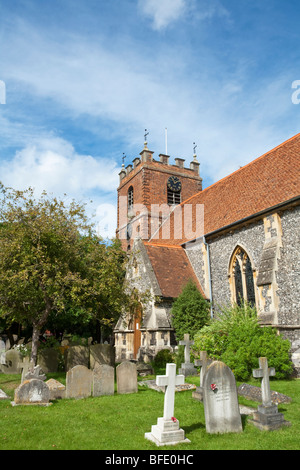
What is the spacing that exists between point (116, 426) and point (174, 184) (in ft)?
81.1

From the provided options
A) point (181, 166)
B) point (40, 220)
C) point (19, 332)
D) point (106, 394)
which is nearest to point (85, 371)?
point (106, 394)

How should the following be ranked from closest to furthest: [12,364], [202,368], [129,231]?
[202,368], [12,364], [129,231]

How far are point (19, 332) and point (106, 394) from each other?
14.4 meters

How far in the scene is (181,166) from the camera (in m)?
30.7

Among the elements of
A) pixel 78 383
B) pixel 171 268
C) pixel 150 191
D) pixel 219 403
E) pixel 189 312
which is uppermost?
pixel 150 191

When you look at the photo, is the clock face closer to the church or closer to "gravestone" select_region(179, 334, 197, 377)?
the church

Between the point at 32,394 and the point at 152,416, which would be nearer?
the point at 152,416

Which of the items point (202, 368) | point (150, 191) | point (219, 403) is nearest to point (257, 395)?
point (202, 368)

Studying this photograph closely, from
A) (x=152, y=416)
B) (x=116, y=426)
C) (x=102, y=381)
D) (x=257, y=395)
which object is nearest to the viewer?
(x=116, y=426)

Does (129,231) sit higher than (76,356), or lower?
higher

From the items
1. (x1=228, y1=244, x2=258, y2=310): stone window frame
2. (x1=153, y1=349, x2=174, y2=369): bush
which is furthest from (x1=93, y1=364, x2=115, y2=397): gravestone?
(x1=228, y1=244, x2=258, y2=310): stone window frame

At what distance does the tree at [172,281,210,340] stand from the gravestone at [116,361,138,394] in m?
4.92

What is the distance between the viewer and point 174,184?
29.3 metres

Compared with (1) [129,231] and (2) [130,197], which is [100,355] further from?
(2) [130,197]
